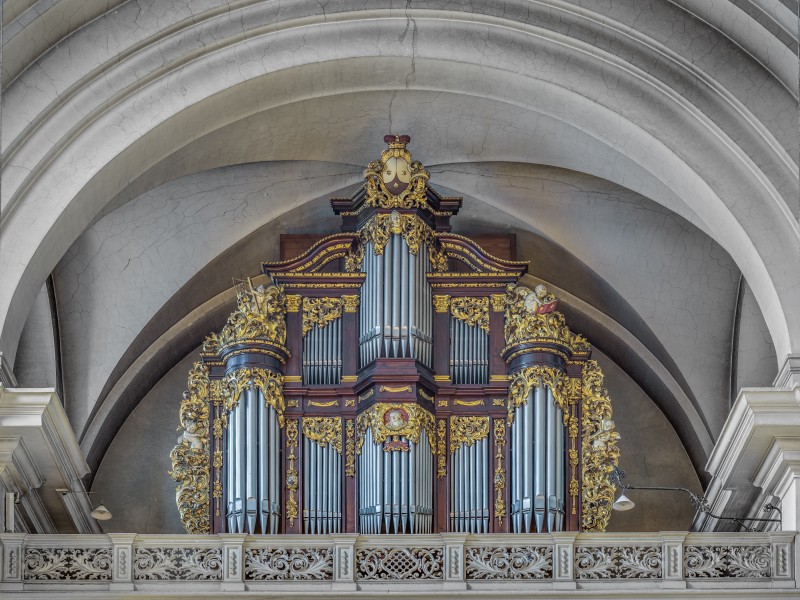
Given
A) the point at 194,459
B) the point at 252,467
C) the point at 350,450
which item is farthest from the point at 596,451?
the point at 194,459

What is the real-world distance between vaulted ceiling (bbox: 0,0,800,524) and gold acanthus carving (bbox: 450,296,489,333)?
1274 millimetres

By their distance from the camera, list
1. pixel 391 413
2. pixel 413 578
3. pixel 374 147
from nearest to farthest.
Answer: pixel 413 578 → pixel 391 413 → pixel 374 147

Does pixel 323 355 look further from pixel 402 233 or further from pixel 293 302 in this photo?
pixel 402 233

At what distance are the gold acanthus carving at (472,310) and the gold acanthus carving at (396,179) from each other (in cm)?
92

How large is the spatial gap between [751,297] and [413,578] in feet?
15.3

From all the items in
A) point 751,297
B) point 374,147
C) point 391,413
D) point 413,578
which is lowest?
point 413,578

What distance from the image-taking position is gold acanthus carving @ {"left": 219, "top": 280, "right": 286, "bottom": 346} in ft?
61.4

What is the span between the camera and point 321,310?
19.0m

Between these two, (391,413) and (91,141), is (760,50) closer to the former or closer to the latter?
(391,413)

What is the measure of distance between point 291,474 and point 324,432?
1.57ft

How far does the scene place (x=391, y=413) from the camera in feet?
59.9

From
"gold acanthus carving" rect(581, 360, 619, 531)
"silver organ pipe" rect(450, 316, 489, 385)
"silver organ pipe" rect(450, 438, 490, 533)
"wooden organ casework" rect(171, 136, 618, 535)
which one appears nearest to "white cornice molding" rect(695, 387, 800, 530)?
"gold acanthus carving" rect(581, 360, 619, 531)

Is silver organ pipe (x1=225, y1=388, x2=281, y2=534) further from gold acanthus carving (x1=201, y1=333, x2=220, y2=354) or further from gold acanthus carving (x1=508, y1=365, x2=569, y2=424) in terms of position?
gold acanthus carving (x1=508, y1=365, x2=569, y2=424)

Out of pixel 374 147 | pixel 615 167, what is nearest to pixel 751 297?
pixel 615 167
